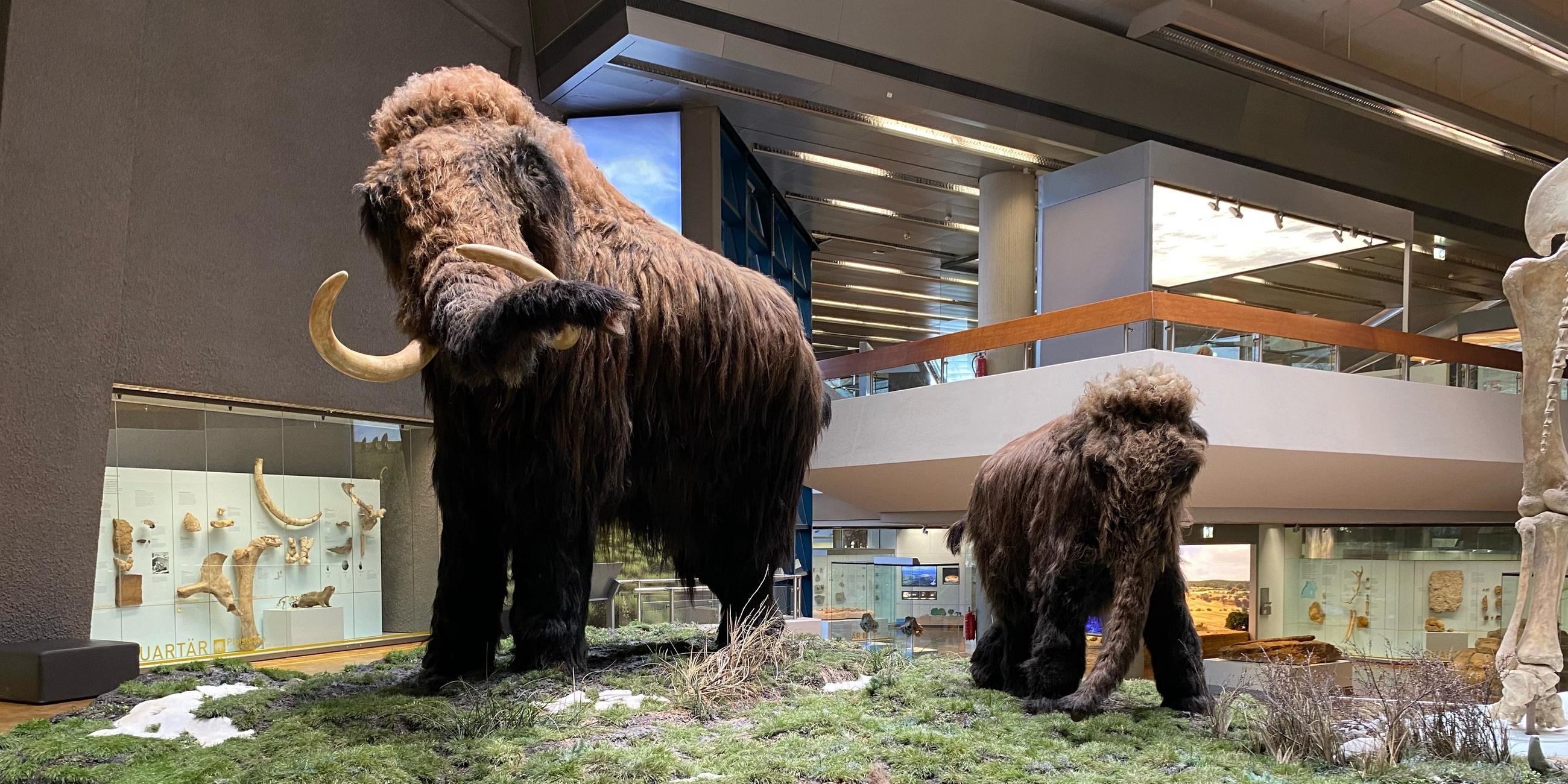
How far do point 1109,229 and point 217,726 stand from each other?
370 inches

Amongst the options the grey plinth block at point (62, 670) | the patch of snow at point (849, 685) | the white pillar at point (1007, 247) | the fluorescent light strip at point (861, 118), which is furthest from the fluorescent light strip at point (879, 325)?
the patch of snow at point (849, 685)

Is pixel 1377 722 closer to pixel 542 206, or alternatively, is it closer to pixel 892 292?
pixel 542 206

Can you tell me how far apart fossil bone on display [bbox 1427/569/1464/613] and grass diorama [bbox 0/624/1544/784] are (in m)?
9.39

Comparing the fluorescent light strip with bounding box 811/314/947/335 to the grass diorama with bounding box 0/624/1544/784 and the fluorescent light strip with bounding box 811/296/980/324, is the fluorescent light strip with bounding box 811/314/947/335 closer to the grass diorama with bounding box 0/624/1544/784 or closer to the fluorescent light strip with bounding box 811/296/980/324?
the fluorescent light strip with bounding box 811/296/980/324

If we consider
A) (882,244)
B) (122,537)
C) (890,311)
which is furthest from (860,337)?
(122,537)

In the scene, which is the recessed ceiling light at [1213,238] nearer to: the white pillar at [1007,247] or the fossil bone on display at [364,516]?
the white pillar at [1007,247]

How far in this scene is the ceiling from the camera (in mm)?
10297

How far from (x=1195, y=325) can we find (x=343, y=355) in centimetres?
627

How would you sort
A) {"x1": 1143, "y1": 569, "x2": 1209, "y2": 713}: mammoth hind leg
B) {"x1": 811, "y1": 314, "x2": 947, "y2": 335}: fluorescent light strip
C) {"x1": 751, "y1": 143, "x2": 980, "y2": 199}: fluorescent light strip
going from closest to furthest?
{"x1": 1143, "y1": 569, "x2": 1209, "y2": 713}: mammoth hind leg
{"x1": 751, "y1": 143, "x2": 980, "y2": 199}: fluorescent light strip
{"x1": 811, "y1": 314, "x2": 947, "y2": 335}: fluorescent light strip

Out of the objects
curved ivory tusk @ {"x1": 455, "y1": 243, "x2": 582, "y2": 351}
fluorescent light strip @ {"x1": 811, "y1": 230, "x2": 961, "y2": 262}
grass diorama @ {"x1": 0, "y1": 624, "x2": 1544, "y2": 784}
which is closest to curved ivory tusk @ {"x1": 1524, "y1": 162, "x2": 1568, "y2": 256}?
grass diorama @ {"x1": 0, "y1": 624, "x2": 1544, "y2": 784}

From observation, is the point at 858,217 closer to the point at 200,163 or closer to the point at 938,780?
the point at 200,163

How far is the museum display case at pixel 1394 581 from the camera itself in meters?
12.0

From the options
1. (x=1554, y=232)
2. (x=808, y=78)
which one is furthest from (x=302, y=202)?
(x=1554, y=232)

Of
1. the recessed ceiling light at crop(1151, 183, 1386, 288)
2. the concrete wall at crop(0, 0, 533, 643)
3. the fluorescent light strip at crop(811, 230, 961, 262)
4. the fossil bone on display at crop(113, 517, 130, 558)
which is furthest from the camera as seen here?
the fluorescent light strip at crop(811, 230, 961, 262)
